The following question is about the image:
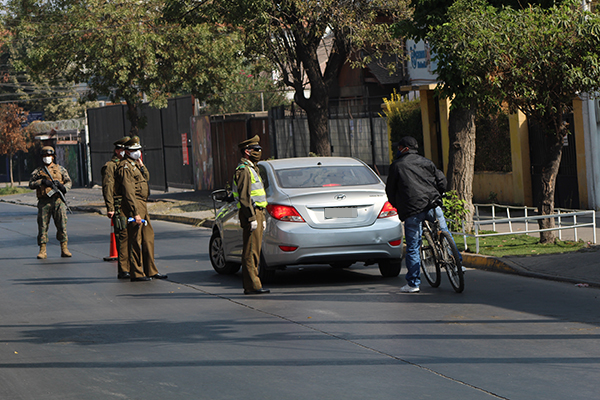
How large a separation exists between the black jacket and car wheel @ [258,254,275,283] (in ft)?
5.95

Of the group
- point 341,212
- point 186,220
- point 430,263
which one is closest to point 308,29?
point 186,220

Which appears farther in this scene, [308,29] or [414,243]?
[308,29]

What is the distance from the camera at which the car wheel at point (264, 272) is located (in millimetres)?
10302

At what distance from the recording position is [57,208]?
14.8 metres

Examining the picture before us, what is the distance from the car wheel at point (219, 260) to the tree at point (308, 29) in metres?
6.22

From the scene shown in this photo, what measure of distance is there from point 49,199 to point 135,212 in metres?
4.27

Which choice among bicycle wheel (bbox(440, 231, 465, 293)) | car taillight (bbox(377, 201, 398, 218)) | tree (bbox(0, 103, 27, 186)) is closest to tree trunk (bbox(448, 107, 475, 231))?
car taillight (bbox(377, 201, 398, 218))

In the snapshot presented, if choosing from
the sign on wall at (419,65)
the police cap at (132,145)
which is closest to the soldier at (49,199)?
the police cap at (132,145)

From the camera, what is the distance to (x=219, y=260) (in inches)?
460

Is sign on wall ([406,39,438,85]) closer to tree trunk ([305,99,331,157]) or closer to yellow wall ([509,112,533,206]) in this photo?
yellow wall ([509,112,533,206])

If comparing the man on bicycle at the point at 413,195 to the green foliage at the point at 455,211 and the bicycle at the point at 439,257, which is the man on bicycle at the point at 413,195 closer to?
the bicycle at the point at 439,257

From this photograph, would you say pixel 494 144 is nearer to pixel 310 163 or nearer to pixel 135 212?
pixel 310 163

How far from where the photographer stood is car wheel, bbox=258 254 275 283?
33.8ft

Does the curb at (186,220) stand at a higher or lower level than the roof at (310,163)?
lower
